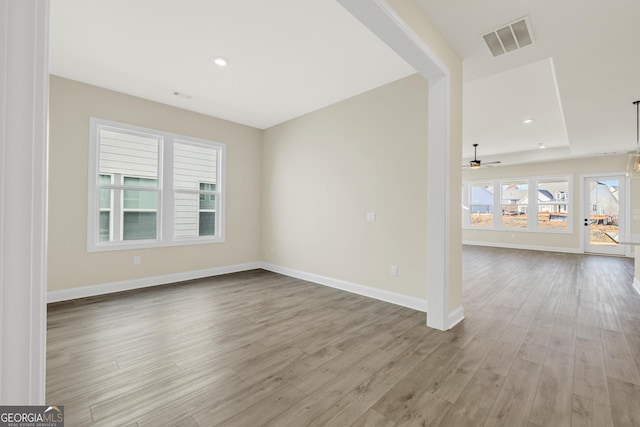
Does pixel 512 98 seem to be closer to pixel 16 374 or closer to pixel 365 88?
pixel 365 88

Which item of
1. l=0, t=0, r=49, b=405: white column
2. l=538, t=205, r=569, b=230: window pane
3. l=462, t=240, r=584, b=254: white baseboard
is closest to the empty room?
l=0, t=0, r=49, b=405: white column

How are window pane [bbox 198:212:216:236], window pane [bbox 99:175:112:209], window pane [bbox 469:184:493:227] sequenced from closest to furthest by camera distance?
window pane [bbox 99:175:112:209] < window pane [bbox 198:212:216:236] < window pane [bbox 469:184:493:227]

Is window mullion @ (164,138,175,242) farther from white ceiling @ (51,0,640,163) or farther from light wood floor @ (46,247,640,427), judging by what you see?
light wood floor @ (46,247,640,427)

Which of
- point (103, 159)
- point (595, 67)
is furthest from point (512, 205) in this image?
point (103, 159)

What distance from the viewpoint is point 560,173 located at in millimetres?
8000

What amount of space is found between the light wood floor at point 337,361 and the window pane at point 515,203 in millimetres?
5731

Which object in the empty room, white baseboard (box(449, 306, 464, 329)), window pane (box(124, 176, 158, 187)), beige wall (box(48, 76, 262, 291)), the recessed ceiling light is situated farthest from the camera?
window pane (box(124, 176, 158, 187))

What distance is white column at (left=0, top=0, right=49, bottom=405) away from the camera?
63 centimetres

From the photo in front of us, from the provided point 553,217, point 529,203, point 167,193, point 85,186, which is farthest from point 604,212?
point 85,186

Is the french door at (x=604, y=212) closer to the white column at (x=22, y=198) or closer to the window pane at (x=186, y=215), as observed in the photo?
the window pane at (x=186, y=215)

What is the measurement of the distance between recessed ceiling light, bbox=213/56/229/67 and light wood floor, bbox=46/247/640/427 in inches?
114

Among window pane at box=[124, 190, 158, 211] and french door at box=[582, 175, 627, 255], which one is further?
french door at box=[582, 175, 627, 255]

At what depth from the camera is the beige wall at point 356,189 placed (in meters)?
3.34

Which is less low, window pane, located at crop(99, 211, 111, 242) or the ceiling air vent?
the ceiling air vent
